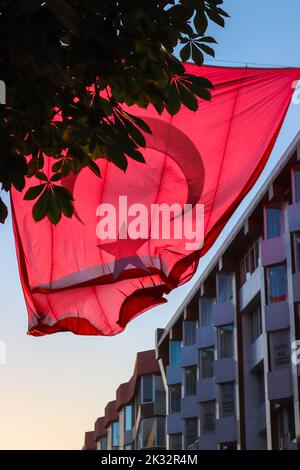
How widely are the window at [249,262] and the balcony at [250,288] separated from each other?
0.48 meters

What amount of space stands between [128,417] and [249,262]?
4524 cm

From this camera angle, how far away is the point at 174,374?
64.8 meters

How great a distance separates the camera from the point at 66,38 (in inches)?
239

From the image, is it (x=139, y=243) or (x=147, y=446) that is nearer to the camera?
(x=139, y=243)

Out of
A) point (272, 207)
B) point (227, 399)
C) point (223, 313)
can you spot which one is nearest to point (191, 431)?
point (227, 399)

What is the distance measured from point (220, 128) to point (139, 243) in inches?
71.4

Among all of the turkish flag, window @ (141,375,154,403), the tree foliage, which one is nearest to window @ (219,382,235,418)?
window @ (141,375,154,403)

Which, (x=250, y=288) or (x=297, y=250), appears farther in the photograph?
(x=250, y=288)

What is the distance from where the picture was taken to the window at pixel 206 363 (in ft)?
181

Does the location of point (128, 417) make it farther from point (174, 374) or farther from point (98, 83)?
point (98, 83)
